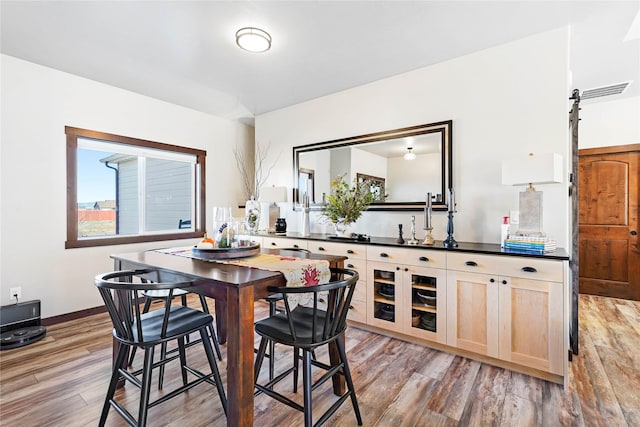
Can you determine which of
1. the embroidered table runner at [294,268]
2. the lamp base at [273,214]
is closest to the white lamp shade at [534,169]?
the embroidered table runner at [294,268]

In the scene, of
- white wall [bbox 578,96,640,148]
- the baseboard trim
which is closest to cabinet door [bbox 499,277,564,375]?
white wall [bbox 578,96,640,148]

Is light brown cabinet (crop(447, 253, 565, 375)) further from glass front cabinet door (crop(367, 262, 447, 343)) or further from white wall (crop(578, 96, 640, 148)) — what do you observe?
white wall (crop(578, 96, 640, 148))

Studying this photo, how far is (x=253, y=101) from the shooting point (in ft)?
13.7

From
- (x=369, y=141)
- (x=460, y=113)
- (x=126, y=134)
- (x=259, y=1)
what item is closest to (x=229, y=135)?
(x=126, y=134)

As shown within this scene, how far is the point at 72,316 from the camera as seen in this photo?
3330 mm

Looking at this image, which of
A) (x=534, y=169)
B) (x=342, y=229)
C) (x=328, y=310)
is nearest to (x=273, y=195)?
(x=342, y=229)

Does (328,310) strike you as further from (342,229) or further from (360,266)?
(342,229)

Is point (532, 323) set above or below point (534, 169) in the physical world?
below

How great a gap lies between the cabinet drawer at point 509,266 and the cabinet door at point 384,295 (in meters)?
0.51

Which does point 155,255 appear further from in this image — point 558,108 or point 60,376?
point 558,108

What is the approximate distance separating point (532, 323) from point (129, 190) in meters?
4.43

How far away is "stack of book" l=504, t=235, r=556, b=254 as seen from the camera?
2229 millimetres

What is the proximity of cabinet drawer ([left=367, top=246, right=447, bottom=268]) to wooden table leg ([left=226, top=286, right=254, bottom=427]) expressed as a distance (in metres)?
1.70

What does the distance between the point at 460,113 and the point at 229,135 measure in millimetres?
3457
